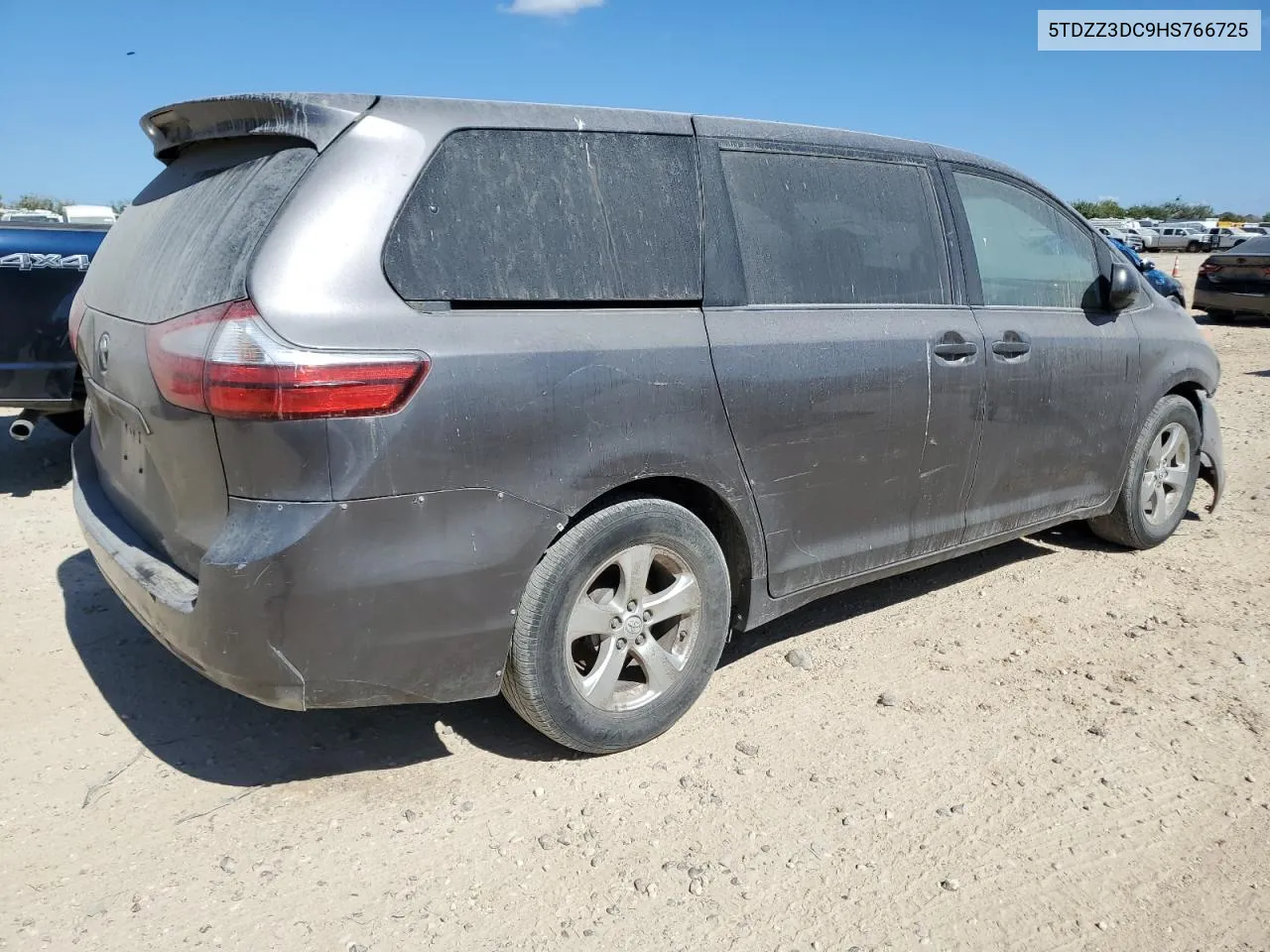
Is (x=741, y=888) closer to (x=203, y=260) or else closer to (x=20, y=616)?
(x=203, y=260)

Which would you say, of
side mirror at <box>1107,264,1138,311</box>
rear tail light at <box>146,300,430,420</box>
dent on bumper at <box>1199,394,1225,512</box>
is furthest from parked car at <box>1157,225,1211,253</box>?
rear tail light at <box>146,300,430,420</box>

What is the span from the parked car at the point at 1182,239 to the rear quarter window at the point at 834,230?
49620 mm

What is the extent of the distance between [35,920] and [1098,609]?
4008mm

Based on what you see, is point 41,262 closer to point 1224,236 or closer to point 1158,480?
point 1158,480

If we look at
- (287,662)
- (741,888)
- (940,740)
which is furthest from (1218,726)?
(287,662)

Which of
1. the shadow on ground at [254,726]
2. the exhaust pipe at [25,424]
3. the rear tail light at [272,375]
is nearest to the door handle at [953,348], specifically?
the shadow on ground at [254,726]

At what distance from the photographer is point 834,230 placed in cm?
361

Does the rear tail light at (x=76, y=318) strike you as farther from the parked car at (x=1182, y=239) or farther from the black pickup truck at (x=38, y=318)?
the parked car at (x=1182, y=239)

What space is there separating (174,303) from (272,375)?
0.56m

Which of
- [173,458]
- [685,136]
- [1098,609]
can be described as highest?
[685,136]

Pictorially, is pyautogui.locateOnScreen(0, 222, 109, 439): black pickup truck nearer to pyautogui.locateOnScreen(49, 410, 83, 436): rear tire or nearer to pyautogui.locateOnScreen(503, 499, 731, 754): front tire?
pyautogui.locateOnScreen(49, 410, 83, 436): rear tire

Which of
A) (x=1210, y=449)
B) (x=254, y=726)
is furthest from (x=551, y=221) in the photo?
(x=1210, y=449)

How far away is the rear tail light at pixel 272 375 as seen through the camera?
2.40 m

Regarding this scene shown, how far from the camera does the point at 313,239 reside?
250 centimetres
